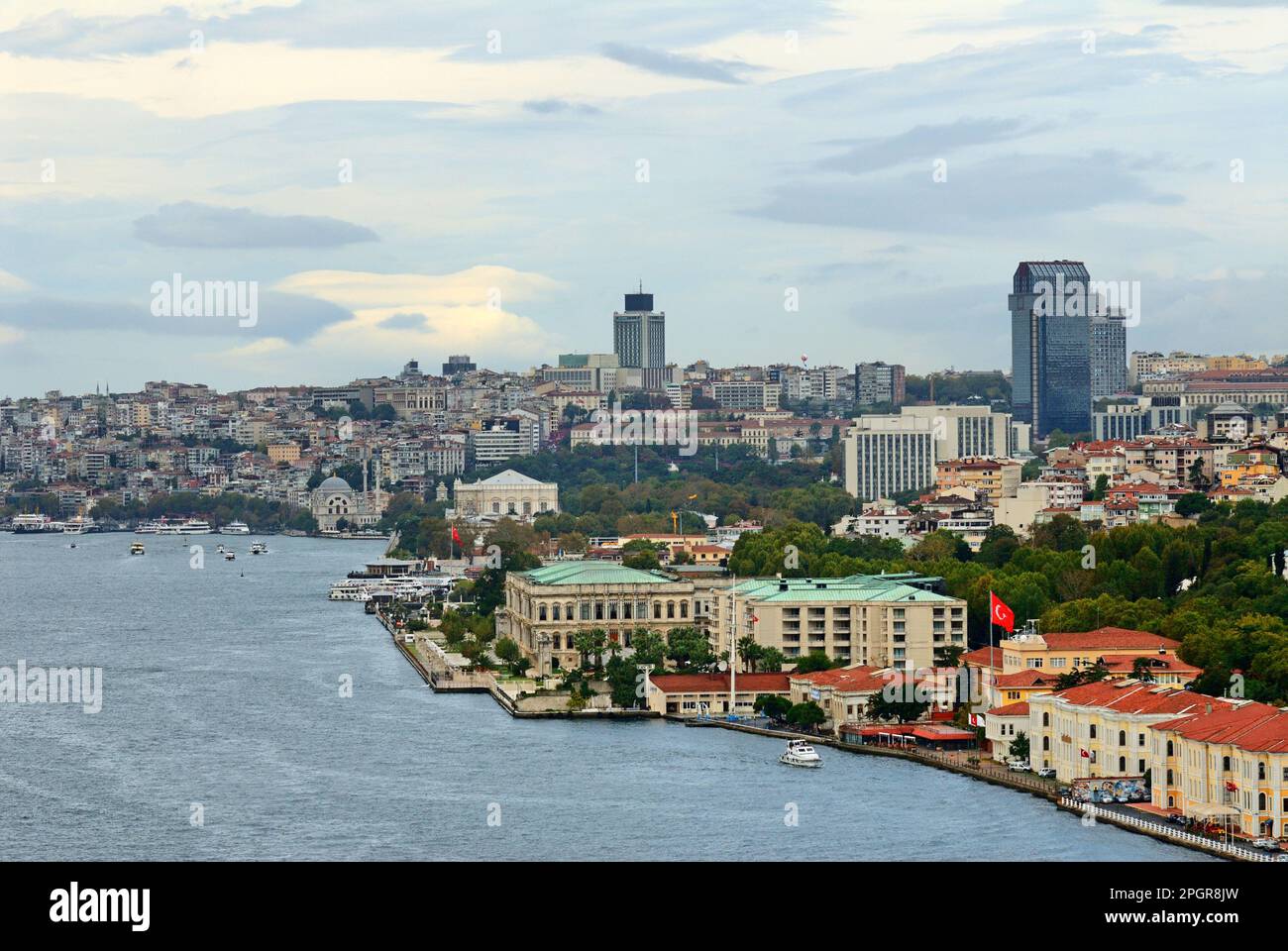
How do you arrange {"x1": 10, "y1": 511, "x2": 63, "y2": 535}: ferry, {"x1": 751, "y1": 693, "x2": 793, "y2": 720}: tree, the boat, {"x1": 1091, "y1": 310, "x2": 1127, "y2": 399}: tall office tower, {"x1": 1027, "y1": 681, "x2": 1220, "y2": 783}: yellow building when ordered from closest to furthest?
{"x1": 1027, "y1": 681, "x2": 1220, "y2": 783}: yellow building, the boat, {"x1": 751, "y1": 693, "x2": 793, "y2": 720}: tree, {"x1": 10, "y1": 511, "x2": 63, "y2": 535}: ferry, {"x1": 1091, "y1": 310, "x2": 1127, "y2": 399}: tall office tower

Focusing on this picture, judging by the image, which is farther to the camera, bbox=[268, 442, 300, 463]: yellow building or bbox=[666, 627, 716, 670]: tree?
bbox=[268, 442, 300, 463]: yellow building

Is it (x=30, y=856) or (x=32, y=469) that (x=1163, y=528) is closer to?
(x=30, y=856)

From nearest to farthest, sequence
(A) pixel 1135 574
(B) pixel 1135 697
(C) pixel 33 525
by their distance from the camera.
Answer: (B) pixel 1135 697 → (A) pixel 1135 574 → (C) pixel 33 525

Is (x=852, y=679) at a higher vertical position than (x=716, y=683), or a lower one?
higher

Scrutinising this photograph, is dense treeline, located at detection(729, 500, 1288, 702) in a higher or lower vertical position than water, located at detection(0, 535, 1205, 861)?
higher

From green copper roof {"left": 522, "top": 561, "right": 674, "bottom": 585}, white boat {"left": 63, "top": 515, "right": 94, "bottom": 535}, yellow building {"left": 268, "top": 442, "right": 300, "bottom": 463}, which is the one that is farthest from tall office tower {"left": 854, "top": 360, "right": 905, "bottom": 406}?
green copper roof {"left": 522, "top": 561, "right": 674, "bottom": 585}

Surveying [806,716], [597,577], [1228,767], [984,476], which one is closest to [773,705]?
[806,716]

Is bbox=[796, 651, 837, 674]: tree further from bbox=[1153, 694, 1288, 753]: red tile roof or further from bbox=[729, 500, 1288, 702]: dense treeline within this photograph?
bbox=[1153, 694, 1288, 753]: red tile roof

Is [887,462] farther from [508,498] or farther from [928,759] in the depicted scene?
[928,759]
